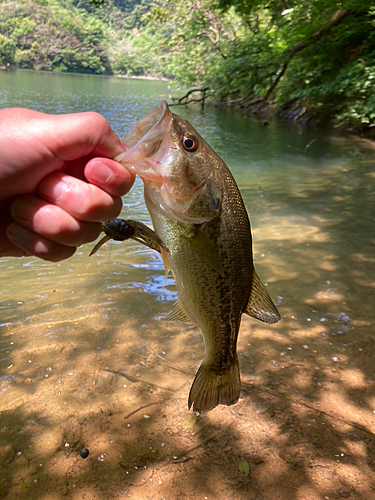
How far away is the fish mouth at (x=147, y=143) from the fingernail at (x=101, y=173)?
0.09 metres

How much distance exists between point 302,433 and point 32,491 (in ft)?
6.93

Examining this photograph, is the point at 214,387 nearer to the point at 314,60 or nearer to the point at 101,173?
the point at 101,173

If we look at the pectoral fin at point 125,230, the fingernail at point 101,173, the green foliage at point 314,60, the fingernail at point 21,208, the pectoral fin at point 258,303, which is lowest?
the pectoral fin at point 258,303

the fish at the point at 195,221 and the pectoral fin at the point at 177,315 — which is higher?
the fish at the point at 195,221

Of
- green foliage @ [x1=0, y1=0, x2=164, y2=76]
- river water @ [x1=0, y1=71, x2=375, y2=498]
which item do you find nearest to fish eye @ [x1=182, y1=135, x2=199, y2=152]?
river water @ [x1=0, y1=71, x2=375, y2=498]

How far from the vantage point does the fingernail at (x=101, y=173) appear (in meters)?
1.48

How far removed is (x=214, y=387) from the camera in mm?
2061

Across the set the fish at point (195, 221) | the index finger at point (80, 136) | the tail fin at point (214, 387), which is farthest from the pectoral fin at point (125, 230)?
the tail fin at point (214, 387)

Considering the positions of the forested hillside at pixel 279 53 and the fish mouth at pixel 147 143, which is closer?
the fish mouth at pixel 147 143

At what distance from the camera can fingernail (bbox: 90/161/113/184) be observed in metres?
1.48

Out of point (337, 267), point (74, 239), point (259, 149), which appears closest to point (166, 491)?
point (74, 239)

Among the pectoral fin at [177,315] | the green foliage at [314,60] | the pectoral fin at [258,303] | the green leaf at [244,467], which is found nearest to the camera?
the pectoral fin at [258,303]

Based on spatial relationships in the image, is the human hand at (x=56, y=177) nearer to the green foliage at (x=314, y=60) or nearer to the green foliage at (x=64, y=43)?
the green foliage at (x=314, y=60)

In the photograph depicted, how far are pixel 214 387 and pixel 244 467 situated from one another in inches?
44.4
